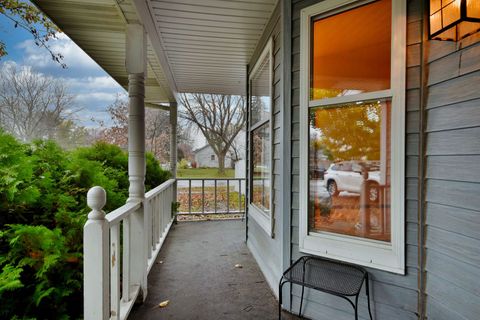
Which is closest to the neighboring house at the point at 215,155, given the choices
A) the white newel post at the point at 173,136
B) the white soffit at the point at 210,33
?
the white newel post at the point at 173,136

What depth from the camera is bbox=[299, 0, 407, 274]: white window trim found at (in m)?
1.82

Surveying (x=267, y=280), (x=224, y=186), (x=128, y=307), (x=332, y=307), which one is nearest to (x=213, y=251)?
(x=267, y=280)

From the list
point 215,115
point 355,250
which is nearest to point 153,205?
point 355,250

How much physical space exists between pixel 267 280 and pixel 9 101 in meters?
3.34

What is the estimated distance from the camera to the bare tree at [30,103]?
287cm

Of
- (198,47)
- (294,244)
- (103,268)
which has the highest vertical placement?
(198,47)

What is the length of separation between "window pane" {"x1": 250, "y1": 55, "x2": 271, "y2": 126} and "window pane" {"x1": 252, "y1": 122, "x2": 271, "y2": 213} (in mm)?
170

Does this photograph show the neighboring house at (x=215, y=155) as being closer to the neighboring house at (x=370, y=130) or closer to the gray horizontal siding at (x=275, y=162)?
the gray horizontal siding at (x=275, y=162)

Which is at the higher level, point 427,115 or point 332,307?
point 427,115

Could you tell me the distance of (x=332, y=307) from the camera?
7.00 ft

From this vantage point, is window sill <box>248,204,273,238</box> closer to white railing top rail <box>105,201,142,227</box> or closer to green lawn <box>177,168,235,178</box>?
white railing top rail <box>105,201,142,227</box>

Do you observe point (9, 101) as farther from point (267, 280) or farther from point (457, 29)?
point (457, 29)

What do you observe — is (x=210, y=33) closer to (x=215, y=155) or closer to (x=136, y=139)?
(x=136, y=139)

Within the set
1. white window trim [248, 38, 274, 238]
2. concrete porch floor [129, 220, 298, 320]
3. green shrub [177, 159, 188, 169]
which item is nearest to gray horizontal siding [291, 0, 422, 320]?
concrete porch floor [129, 220, 298, 320]
